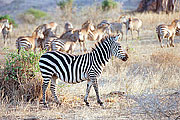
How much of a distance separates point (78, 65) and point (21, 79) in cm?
160

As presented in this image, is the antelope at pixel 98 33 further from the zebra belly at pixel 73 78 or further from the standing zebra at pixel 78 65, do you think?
the zebra belly at pixel 73 78

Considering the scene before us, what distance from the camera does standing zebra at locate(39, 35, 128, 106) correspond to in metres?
6.49

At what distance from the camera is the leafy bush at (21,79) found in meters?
6.99

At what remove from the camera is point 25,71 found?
7.08 m

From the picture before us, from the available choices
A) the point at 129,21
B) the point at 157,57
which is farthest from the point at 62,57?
the point at 129,21

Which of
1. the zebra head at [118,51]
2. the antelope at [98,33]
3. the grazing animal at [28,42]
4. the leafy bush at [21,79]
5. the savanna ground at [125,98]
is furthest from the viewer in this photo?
the antelope at [98,33]

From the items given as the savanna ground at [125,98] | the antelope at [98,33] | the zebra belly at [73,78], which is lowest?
the savanna ground at [125,98]

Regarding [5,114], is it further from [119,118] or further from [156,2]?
[156,2]

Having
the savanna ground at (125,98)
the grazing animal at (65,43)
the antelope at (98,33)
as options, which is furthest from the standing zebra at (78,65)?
the antelope at (98,33)

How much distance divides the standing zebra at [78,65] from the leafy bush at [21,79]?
0.57m

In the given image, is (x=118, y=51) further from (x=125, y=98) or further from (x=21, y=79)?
(x=21, y=79)

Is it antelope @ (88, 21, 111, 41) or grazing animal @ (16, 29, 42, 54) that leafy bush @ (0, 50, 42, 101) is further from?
antelope @ (88, 21, 111, 41)

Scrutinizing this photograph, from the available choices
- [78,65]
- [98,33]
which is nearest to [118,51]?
[78,65]

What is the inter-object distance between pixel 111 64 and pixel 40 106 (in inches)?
175
